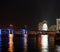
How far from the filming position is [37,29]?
34.0 m

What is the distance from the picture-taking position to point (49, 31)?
32750mm

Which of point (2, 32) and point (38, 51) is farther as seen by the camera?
point (2, 32)

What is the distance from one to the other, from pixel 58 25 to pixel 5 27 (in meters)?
6.31

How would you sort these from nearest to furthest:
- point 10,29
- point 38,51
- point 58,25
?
1. point 38,51
2. point 58,25
3. point 10,29

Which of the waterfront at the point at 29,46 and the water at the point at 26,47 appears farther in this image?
the waterfront at the point at 29,46

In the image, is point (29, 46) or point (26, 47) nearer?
point (26, 47)

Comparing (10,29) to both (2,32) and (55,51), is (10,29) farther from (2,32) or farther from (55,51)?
(55,51)

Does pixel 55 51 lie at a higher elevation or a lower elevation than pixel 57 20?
lower

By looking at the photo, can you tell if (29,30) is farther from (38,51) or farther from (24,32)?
(38,51)

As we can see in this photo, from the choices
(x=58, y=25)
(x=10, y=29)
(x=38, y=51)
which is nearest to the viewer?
(x=38, y=51)

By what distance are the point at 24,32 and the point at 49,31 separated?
3830mm

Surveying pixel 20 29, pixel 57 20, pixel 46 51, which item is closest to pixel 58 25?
pixel 57 20

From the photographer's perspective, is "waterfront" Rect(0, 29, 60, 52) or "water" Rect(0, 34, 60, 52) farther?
"waterfront" Rect(0, 29, 60, 52)

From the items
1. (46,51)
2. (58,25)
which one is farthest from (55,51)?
(58,25)
